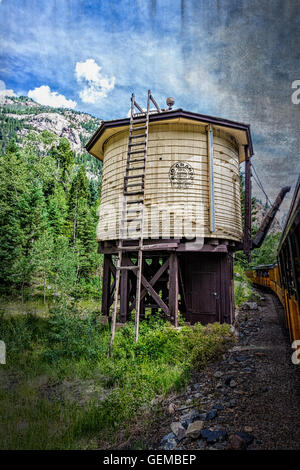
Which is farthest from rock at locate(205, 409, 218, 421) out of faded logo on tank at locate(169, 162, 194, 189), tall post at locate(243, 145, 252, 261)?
tall post at locate(243, 145, 252, 261)

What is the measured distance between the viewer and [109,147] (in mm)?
11055

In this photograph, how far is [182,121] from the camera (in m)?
9.47

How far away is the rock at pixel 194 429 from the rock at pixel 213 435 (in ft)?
0.29

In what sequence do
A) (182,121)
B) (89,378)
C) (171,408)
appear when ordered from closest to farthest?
(171,408) < (89,378) < (182,121)

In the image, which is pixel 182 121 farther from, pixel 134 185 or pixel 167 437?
pixel 167 437

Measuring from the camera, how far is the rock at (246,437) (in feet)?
10.5

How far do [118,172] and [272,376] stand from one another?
26.9 ft

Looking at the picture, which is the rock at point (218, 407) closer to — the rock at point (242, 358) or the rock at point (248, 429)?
the rock at point (248, 429)

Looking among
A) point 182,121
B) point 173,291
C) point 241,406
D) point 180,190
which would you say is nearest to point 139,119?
point 182,121

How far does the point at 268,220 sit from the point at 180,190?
17.4ft

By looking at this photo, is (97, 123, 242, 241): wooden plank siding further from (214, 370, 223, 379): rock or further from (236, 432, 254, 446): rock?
(236, 432, 254, 446): rock

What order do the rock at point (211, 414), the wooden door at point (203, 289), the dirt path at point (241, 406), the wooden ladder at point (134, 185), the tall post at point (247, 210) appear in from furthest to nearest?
the tall post at point (247, 210) < the wooden door at point (203, 289) < the wooden ladder at point (134, 185) < the rock at point (211, 414) < the dirt path at point (241, 406)

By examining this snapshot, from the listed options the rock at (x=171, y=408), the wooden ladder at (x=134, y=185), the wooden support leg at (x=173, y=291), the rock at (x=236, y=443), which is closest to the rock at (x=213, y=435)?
the rock at (x=236, y=443)

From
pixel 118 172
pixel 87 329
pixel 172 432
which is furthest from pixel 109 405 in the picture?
pixel 118 172
